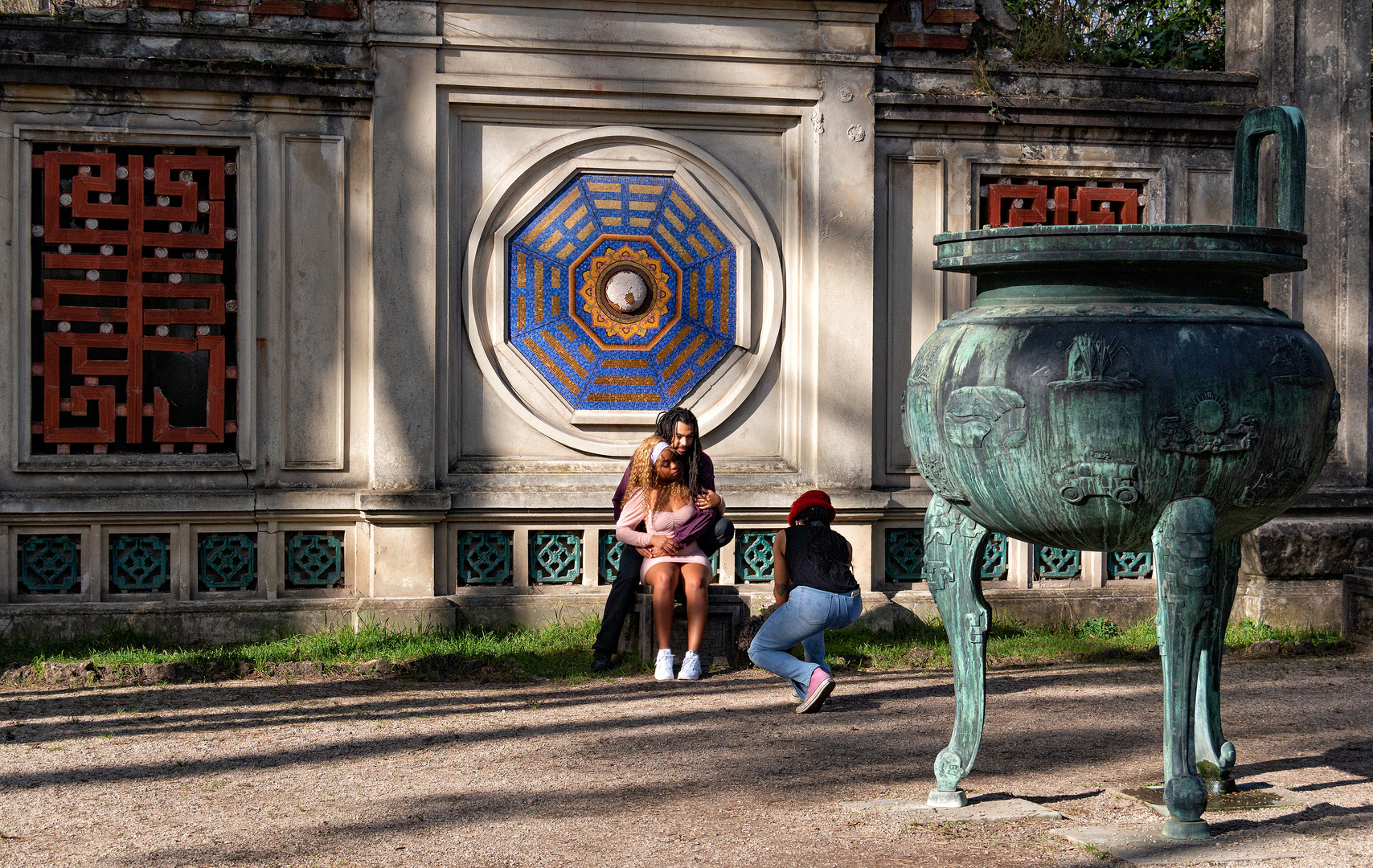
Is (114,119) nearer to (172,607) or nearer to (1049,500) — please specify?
(172,607)

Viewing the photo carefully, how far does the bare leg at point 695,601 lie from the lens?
22.3 feet

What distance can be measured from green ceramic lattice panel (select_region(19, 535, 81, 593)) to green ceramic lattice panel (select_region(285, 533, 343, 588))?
3.59ft

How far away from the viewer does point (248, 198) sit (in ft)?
24.4

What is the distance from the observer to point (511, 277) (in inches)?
306

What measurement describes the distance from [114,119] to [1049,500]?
18.2ft

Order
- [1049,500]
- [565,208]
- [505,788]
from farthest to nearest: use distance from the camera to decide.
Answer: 1. [565,208]
2. [505,788]
3. [1049,500]

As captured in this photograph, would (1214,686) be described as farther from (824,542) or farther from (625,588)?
(625,588)

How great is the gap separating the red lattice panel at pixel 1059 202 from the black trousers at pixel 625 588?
2.67 meters

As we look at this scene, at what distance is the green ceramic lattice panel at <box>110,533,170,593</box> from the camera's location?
732 cm

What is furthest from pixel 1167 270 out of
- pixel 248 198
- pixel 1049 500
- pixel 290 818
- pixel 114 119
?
pixel 114 119

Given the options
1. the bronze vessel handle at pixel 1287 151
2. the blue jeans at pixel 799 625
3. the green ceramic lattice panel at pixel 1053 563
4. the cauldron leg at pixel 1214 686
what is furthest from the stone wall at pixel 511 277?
the bronze vessel handle at pixel 1287 151

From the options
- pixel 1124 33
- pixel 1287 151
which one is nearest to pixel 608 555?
pixel 1287 151

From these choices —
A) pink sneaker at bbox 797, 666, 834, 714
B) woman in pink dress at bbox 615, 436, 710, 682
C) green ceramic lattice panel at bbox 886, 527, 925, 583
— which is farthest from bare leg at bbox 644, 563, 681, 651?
green ceramic lattice panel at bbox 886, 527, 925, 583

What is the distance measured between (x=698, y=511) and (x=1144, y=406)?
324cm
